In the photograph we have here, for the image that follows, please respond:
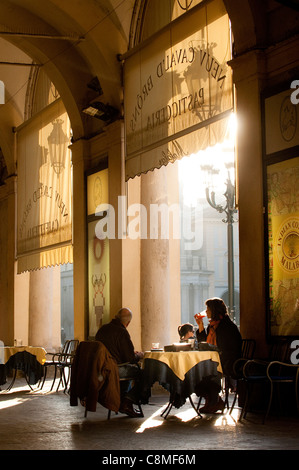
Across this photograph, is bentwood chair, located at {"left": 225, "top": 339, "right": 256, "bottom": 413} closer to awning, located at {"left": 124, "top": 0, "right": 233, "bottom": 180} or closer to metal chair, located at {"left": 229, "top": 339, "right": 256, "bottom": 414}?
metal chair, located at {"left": 229, "top": 339, "right": 256, "bottom": 414}

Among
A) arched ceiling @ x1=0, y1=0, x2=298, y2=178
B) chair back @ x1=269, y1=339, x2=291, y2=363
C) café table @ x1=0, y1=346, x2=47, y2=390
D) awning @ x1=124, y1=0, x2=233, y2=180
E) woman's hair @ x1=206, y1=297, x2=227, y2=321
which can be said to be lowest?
café table @ x1=0, y1=346, x2=47, y2=390

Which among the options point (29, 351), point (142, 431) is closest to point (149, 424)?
point (142, 431)

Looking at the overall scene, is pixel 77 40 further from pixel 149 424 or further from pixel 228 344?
pixel 149 424

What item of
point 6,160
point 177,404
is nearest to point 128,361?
point 177,404

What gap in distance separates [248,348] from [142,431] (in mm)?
1749

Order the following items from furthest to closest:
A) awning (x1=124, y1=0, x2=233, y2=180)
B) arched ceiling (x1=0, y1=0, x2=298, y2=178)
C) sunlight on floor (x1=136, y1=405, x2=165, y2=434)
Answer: arched ceiling (x1=0, y1=0, x2=298, y2=178) → awning (x1=124, y1=0, x2=233, y2=180) → sunlight on floor (x1=136, y1=405, x2=165, y2=434)

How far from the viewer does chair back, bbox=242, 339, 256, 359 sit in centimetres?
802

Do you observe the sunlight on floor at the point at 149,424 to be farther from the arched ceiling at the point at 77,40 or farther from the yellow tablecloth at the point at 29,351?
the arched ceiling at the point at 77,40

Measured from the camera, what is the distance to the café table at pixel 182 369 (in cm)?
774

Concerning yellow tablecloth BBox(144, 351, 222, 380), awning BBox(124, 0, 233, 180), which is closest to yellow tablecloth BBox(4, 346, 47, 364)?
awning BBox(124, 0, 233, 180)

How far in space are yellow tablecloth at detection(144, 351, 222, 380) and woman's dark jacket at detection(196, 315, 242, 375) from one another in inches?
7.0

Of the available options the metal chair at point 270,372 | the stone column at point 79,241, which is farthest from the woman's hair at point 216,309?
the stone column at point 79,241

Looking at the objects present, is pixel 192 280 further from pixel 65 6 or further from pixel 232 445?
pixel 232 445
